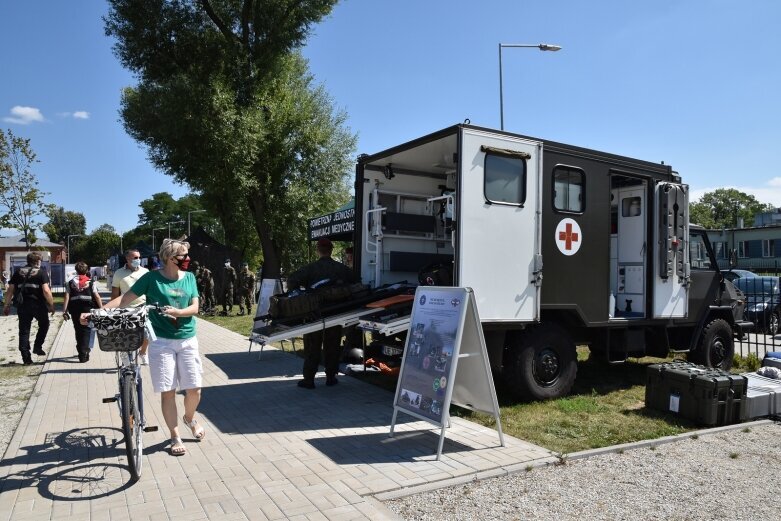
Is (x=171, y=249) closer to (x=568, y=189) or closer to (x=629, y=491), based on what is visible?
(x=629, y=491)

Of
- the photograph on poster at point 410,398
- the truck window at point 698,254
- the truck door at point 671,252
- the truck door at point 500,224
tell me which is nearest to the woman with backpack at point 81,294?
the photograph on poster at point 410,398

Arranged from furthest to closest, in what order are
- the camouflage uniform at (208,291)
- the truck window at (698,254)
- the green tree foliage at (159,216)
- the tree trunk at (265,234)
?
the green tree foliage at (159,216) < the tree trunk at (265,234) < the camouflage uniform at (208,291) < the truck window at (698,254)

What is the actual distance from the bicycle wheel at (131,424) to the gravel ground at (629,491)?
1.90m

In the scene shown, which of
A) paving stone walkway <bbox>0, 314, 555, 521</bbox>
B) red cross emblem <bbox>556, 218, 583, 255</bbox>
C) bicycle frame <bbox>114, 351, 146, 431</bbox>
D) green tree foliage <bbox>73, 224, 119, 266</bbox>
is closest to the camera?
paving stone walkway <bbox>0, 314, 555, 521</bbox>

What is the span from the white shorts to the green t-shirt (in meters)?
0.08

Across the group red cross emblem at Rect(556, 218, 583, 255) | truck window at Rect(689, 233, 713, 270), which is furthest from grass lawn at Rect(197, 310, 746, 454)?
truck window at Rect(689, 233, 713, 270)

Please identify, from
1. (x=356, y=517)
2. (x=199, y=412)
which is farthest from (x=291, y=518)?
(x=199, y=412)

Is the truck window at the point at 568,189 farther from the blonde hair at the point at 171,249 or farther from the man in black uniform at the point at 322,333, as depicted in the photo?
the blonde hair at the point at 171,249

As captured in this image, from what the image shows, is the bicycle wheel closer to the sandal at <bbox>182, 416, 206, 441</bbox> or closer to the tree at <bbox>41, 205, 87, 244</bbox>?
the sandal at <bbox>182, 416, 206, 441</bbox>

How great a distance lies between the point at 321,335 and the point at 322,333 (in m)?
0.03

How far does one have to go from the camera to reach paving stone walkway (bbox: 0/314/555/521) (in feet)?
12.7

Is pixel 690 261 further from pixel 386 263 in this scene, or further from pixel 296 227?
pixel 296 227

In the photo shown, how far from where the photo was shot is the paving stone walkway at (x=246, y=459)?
3857mm

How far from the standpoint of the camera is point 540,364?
681 cm
